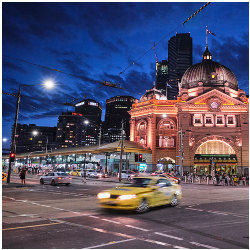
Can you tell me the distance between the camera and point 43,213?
36.4ft

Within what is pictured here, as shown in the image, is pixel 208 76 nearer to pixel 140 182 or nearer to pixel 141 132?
pixel 141 132

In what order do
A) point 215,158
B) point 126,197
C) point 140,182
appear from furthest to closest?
point 215,158 → point 140,182 → point 126,197

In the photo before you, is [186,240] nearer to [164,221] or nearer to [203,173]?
[164,221]

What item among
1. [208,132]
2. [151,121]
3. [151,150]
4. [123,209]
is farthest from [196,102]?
[123,209]

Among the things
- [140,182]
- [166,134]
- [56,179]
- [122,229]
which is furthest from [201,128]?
[122,229]

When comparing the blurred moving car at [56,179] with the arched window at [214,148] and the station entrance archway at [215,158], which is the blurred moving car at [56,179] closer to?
the station entrance archway at [215,158]

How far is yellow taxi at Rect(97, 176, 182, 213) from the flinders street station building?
132 ft

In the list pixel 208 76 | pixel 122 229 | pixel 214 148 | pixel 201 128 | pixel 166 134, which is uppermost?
pixel 208 76

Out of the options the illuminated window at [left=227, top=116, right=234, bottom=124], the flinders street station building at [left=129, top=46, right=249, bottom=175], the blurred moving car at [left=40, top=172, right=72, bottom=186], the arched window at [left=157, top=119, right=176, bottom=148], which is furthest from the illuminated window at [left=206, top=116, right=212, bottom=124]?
the blurred moving car at [left=40, top=172, right=72, bottom=186]

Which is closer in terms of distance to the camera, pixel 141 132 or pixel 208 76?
pixel 141 132

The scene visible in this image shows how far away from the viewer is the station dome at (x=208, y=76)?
64.2 meters

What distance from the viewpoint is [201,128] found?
57.4m

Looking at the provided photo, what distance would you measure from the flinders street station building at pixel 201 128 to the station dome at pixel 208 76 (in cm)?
24

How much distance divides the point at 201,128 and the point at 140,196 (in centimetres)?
4888
